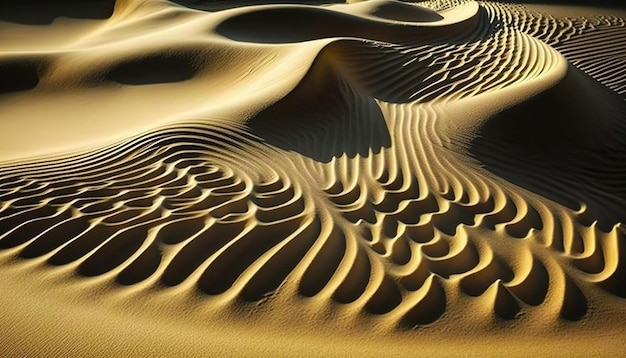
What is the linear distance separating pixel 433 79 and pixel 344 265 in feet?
16.7

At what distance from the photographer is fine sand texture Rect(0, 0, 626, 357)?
276cm

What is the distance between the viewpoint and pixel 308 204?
3.96 m

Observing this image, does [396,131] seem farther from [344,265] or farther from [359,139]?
[344,265]

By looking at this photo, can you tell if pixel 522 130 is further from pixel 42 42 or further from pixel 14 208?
pixel 42 42

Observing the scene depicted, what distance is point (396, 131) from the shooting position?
220 inches

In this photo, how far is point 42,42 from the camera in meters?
11.8

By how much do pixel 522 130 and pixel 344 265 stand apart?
11.3 ft

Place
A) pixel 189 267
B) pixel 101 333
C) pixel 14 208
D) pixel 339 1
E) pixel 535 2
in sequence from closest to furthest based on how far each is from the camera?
pixel 101 333, pixel 189 267, pixel 14 208, pixel 535 2, pixel 339 1

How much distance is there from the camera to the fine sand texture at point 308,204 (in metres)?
2.76

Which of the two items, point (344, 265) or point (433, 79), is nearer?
point (344, 265)

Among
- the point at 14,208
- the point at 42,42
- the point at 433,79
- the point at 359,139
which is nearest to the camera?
the point at 14,208

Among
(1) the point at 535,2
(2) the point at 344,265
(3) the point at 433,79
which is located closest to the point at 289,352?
(2) the point at 344,265

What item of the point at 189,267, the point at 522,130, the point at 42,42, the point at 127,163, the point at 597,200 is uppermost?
the point at 42,42

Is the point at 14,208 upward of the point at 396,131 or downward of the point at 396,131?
upward
